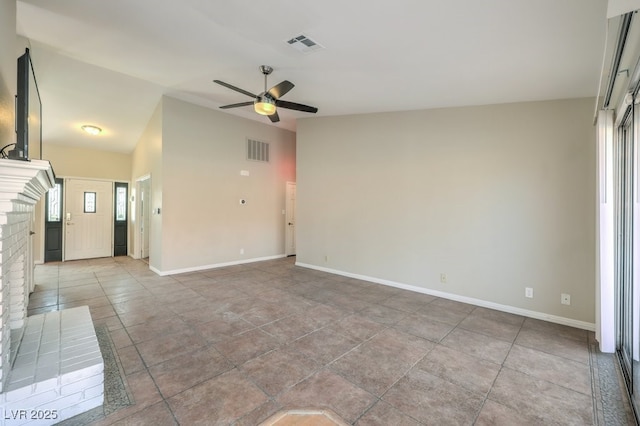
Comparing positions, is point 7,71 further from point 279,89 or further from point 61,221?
point 61,221

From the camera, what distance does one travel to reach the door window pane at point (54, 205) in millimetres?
6679

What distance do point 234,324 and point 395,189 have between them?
3284 mm

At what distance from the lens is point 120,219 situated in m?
7.70

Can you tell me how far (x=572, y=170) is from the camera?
3.32m

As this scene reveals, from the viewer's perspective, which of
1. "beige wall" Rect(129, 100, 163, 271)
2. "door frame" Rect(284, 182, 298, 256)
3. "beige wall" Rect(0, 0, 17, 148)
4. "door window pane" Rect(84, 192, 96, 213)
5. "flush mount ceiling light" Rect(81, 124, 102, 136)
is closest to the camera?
"beige wall" Rect(0, 0, 17, 148)

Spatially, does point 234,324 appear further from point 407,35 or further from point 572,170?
point 572,170

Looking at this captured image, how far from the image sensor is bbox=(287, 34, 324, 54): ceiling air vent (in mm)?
2880

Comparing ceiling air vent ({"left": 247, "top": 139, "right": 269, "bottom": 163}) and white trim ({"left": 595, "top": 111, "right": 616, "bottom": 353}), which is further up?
ceiling air vent ({"left": 247, "top": 139, "right": 269, "bottom": 163})

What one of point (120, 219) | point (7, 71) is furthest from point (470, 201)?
point (120, 219)

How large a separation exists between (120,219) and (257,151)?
4.57m

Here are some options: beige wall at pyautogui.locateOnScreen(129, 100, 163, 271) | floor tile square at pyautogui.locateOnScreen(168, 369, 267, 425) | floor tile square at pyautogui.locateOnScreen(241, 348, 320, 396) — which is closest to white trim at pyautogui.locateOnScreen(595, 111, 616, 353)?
floor tile square at pyautogui.locateOnScreen(241, 348, 320, 396)

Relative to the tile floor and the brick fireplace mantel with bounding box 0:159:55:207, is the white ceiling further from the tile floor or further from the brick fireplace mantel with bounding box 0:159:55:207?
the tile floor

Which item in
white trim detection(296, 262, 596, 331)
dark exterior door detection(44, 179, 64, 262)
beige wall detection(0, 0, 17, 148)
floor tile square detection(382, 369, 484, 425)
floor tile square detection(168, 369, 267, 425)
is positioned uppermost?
beige wall detection(0, 0, 17, 148)

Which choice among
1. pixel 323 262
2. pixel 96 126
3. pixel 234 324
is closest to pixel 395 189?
pixel 323 262
